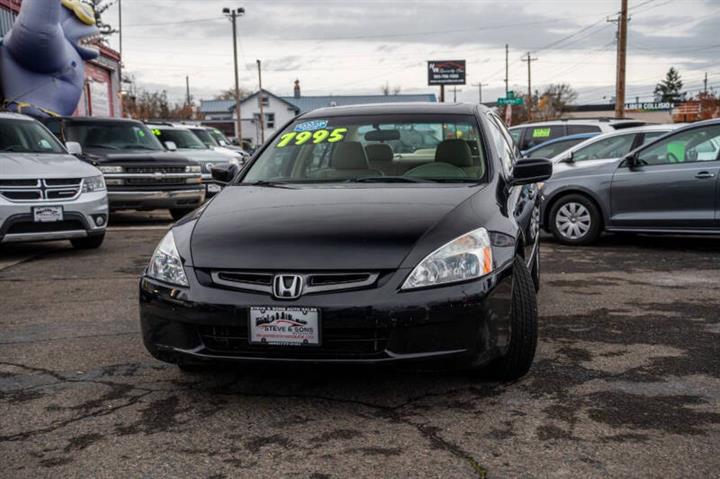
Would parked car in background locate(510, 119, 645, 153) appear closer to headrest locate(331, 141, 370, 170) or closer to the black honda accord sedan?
headrest locate(331, 141, 370, 170)

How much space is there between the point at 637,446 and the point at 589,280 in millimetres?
4163

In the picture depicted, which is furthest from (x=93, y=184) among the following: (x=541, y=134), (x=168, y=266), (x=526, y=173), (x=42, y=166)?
(x=541, y=134)

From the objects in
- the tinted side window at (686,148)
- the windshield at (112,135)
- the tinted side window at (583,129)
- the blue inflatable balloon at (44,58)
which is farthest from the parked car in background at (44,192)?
the tinted side window at (583,129)

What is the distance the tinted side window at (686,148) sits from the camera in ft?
28.5

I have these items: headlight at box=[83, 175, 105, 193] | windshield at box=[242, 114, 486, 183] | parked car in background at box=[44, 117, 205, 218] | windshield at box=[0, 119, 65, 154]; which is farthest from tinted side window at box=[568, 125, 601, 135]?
windshield at box=[242, 114, 486, 183]

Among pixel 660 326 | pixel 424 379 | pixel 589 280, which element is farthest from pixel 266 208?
pixel 589 280

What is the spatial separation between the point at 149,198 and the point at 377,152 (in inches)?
330

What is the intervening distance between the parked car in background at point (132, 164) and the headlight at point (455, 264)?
9.55 meters

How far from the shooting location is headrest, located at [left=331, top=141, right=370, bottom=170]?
4.79 m

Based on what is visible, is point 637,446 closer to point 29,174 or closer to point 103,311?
point 103,311

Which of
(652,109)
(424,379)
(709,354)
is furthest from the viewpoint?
(652,109)

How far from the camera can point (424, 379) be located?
13.3 feet

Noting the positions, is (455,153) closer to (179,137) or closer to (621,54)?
(179,137)

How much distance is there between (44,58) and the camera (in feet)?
63.0
